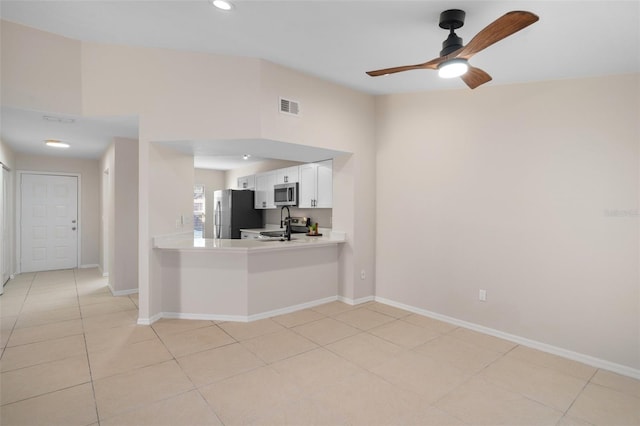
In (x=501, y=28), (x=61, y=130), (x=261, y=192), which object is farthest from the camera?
(x=261, y=192)

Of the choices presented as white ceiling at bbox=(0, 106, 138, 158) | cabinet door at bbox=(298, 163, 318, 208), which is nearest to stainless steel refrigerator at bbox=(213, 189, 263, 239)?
cabinet door at bbox=(298, 163, 318, 208)

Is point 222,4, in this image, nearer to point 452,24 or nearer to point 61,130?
point 452,24

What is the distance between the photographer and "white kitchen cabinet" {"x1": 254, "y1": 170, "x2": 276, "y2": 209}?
21.4 ft

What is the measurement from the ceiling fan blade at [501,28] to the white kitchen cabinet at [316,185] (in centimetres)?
297

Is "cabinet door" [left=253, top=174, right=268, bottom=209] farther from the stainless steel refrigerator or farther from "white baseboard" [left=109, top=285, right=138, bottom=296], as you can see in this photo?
"white baseboard" [left=109, top=285, right=138, bottom=296]

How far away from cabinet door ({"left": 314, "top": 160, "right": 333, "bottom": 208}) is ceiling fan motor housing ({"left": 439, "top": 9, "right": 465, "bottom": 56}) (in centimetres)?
269

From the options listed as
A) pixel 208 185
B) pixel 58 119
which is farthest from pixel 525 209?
pixel 208 185

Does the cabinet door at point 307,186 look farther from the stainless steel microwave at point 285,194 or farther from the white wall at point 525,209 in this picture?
the white wall at point 525,209

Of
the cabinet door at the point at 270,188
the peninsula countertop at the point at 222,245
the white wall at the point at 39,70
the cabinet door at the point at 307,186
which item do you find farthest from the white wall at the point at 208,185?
the white wall at the point at 39,70

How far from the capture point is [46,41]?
3.22 metres

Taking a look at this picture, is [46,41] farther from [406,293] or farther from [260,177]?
[406,293]

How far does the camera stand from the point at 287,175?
6000 millimetres

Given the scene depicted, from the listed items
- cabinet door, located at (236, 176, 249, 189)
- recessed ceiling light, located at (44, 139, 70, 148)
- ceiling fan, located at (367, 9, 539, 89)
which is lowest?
cabinet door, located at (236, 176, 249, 189)

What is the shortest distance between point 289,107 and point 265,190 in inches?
126
